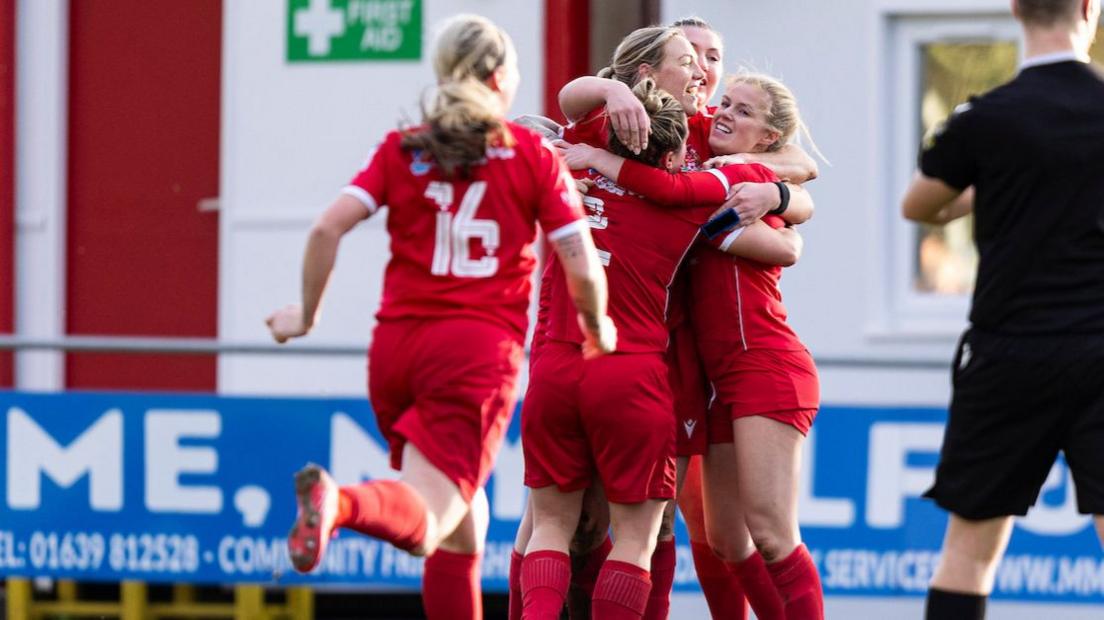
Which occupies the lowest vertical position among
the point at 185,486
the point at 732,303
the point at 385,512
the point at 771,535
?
the point at 185,486

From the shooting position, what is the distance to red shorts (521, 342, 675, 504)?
477cm

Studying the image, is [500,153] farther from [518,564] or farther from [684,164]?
[518,564]

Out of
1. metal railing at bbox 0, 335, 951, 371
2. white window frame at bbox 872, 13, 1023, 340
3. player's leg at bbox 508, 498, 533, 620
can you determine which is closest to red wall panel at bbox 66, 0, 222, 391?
metal railing at bbox 0, 335, 951, 371

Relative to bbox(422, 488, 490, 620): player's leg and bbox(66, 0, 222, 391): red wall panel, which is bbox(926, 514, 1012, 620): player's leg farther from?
bbox(66, 0, 222, 391): red wall panel

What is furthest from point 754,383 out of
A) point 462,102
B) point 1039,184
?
point 462,102

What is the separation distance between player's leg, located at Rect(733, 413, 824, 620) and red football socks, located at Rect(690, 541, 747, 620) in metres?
0.33

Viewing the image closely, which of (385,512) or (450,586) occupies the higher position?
(385,512)

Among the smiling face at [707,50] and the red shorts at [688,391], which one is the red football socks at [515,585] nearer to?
the red shorts at [688,391]

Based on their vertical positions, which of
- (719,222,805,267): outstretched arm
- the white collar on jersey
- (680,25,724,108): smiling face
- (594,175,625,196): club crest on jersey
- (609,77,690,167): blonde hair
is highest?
(680,25,724,108): smiling face

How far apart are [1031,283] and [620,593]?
57.0 inches

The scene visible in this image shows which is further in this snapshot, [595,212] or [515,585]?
[515,585]

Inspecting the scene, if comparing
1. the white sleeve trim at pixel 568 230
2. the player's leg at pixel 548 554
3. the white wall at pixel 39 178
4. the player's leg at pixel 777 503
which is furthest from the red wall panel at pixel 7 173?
the white sleeve trim at pixel 568 230

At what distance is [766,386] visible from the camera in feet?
16.5

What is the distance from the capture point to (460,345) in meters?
4.40
